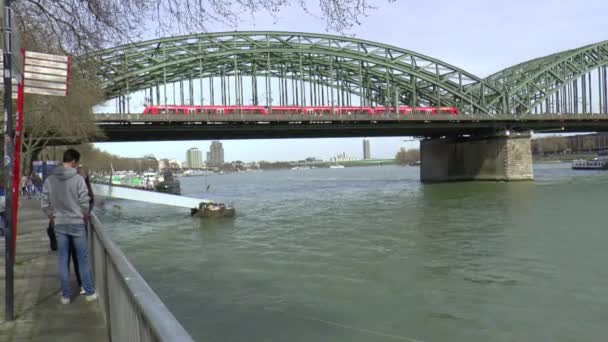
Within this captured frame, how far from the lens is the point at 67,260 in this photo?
279 inches

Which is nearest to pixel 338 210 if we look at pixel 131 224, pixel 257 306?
pixel 131 224

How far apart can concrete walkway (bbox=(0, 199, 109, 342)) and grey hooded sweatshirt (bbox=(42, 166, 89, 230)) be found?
1.03 metres

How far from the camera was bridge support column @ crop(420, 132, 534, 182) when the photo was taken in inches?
2667

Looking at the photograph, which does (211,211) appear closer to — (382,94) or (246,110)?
(246,110)

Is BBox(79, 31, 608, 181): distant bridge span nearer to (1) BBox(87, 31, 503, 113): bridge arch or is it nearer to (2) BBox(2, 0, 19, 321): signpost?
(1) BBox(87, 31, 503, 113): bridge arch

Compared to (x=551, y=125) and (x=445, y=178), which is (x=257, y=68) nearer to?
(x=445, y=178)

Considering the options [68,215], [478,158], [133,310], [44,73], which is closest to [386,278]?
[68,215]

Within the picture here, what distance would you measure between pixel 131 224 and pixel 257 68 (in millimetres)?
50134

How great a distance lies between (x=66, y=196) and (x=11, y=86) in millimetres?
1588

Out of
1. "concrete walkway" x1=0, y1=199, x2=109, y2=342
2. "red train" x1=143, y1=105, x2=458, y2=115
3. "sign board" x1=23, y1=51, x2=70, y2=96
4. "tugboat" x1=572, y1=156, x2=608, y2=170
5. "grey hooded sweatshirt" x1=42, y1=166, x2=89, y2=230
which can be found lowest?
"tugboat" x1=572, y1=156, x2=608, y2=170

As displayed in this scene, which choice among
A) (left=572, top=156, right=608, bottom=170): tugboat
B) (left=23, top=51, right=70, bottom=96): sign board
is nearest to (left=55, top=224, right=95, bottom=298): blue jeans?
(left=23, top=51, right=70, bottom=96): sign board

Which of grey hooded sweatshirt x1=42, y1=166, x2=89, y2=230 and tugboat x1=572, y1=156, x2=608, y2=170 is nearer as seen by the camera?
grey hooded sweatshirt x1=42, y1=166, x2=89, y2=230

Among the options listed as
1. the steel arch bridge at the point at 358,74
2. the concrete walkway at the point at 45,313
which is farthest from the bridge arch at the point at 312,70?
the concrete walkway at the point at 45,313

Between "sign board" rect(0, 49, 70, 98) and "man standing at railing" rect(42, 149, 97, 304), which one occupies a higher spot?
"sign board" rect(0, 49, 70, 98)
